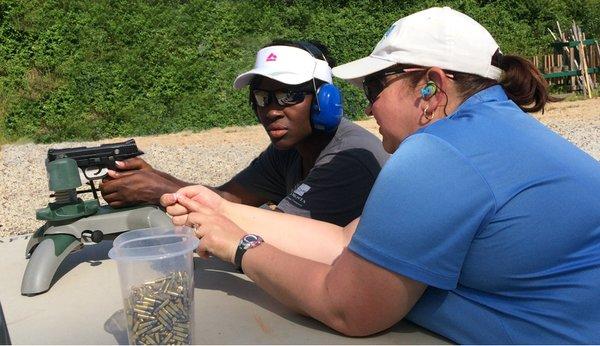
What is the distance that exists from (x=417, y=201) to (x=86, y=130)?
13934 millimetres

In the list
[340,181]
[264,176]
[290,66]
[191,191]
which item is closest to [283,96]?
[290,66]

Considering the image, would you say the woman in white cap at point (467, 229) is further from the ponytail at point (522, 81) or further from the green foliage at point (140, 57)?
the green foliage at point (140, 57)

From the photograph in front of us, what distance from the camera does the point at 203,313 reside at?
1634 mm

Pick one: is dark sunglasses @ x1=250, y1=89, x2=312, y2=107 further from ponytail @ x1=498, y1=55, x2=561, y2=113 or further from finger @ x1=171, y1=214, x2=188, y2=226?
ponytail @ x1=498, y1=55, x2=561, y2=113

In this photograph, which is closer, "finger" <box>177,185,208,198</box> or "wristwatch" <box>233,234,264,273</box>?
"wristwatch" <box>233,234,264,273</box>

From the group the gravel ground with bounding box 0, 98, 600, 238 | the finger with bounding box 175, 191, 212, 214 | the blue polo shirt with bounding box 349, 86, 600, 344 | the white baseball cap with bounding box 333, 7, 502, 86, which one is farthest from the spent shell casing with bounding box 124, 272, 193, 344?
the gravel ground with bounding box 0, 98, 600, 238

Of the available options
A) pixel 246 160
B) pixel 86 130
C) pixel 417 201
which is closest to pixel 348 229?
pixel 417 201

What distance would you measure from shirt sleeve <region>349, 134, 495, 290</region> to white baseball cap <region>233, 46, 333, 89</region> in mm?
1151

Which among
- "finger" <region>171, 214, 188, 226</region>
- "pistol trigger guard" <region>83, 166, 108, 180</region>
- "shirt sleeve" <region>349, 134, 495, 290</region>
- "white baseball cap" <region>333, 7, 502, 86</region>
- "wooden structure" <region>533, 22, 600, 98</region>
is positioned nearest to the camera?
"shirt sleeve" <region>349, 134, 495, 290</region>

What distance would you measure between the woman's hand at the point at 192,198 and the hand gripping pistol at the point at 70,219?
13 centimetres

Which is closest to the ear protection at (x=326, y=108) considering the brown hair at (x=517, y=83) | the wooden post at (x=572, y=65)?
the brown hair at (x=517, y=83)

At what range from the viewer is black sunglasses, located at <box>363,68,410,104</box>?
156 centimetres

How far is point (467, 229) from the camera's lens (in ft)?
4.29

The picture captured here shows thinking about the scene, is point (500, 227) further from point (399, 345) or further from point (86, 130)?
point (86, 130)
